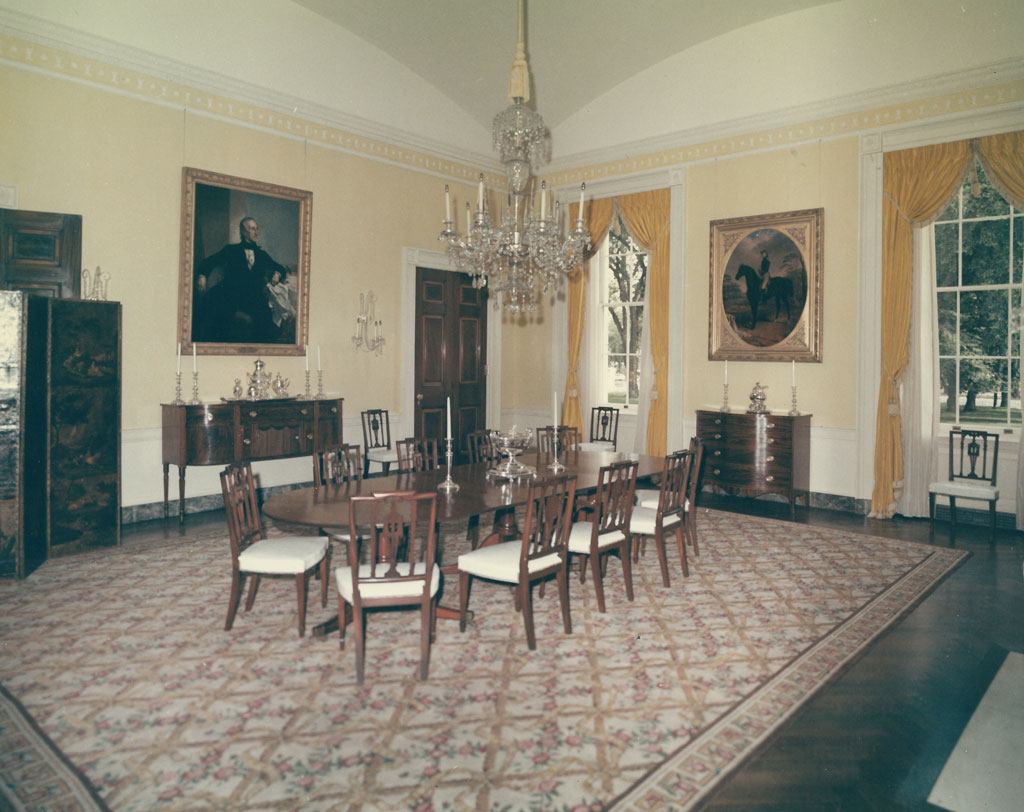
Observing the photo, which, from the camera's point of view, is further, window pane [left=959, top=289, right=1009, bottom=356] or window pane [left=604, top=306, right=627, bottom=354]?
window pane [left=604, top=306, right=627, bottom=354]

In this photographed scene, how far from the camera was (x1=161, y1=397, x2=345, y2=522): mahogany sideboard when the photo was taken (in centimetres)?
589

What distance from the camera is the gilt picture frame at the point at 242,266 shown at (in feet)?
20.6

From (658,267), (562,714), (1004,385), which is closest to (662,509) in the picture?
(562,714)

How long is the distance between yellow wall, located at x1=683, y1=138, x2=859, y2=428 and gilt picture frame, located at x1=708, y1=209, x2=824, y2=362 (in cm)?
10

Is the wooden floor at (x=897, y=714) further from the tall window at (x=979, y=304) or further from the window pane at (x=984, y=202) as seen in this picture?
the window pane at (x=984, y=202)

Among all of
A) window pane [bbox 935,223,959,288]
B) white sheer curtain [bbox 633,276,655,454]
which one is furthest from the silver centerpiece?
window pane [bbox 935,223,959,288]

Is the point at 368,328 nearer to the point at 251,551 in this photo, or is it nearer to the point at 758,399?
the point at 758,399

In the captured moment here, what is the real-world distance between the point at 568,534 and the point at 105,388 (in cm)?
365

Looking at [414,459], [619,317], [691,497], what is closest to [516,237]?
[414,459]

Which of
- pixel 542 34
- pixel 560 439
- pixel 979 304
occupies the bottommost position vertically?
pixel 560 439

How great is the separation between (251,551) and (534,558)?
4.78ft

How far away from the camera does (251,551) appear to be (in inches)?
145

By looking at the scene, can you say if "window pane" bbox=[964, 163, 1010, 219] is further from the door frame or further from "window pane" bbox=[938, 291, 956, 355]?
the door frame

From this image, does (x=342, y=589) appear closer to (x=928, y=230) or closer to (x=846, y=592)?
(x=846, y=592)
